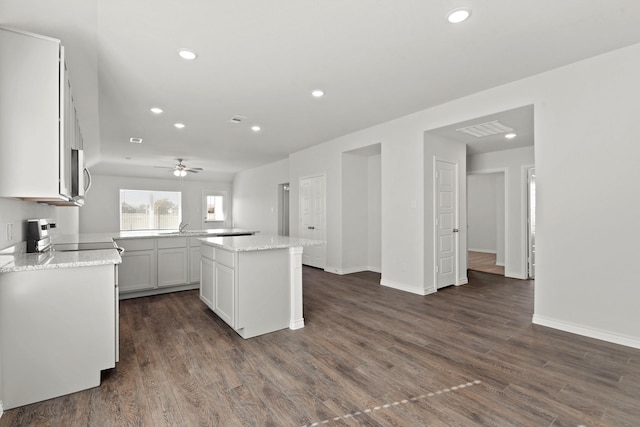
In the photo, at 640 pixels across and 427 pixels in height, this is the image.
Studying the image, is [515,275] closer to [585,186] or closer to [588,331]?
[588,331]

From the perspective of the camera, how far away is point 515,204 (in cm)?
570

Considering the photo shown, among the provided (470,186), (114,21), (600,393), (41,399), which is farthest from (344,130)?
(470,186)

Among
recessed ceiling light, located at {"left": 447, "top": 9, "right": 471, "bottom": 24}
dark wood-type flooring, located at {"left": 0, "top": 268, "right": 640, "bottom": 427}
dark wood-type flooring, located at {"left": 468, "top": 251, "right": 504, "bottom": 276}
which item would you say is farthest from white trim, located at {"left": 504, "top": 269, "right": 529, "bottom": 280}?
recessed ceiling light, located at {"left": 447, "top": 9, "right": 471, "bottom": 24}

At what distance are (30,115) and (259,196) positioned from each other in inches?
299

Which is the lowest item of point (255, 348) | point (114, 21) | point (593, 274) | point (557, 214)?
point (255, 348)

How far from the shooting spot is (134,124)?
197 inches

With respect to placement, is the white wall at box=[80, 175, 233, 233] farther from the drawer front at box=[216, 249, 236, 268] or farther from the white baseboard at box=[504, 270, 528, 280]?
the white baseboard at box=[504, 270, 528, 280]

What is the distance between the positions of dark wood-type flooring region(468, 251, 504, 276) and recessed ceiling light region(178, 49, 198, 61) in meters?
6.15

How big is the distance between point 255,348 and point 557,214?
10.6ft

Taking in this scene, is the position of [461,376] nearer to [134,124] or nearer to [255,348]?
[255,348]

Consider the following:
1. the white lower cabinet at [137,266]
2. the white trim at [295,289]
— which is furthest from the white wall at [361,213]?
the white lower cabinet at [137,266]

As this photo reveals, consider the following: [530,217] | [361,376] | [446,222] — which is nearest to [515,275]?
[530,217]

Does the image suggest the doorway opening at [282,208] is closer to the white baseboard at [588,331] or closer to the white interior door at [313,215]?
the white interior door at [313,215]

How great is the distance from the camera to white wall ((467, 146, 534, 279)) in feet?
18.2
